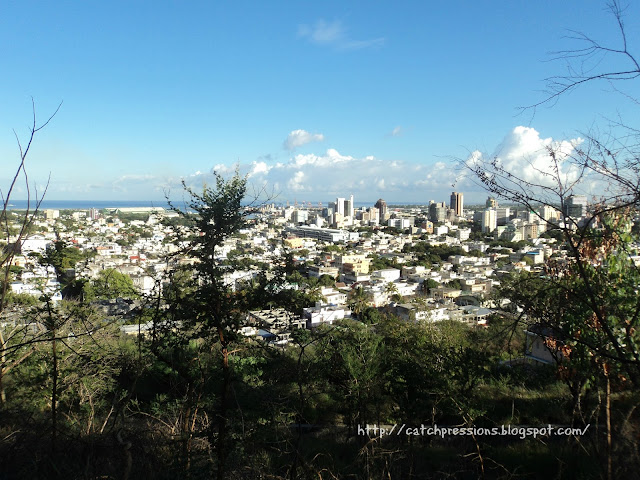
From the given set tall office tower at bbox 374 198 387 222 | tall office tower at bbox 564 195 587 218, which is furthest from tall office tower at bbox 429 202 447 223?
tall office tower at bbox 564 195 587 218

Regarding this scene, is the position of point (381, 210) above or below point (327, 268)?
above

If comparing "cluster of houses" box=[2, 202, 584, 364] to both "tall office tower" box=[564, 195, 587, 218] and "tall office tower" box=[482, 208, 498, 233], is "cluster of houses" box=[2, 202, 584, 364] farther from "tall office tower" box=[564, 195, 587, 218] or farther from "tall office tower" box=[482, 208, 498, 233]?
"tall office tower" box=[482, 208, 498, 233]

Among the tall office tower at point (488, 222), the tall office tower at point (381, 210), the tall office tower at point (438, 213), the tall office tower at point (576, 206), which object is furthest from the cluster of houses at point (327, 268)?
the tall office tower at point (381, 210)

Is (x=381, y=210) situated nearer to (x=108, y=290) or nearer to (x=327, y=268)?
(x=327, y=268)

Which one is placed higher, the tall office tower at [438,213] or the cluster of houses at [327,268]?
the tall office tower at [438,213]

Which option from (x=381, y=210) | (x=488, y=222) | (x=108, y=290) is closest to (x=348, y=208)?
(x=381, y=210)

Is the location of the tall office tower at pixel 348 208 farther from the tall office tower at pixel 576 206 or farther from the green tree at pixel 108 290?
the tall office tower at pixel 576 206

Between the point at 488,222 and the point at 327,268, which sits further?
the point at 488,222

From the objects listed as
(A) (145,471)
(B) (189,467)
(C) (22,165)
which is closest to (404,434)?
(B) (189,467)

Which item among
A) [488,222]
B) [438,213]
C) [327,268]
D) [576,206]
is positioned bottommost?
[327,268]

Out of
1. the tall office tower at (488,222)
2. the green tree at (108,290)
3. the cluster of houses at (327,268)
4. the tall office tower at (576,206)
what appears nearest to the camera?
the tall office tower at (576,206)
